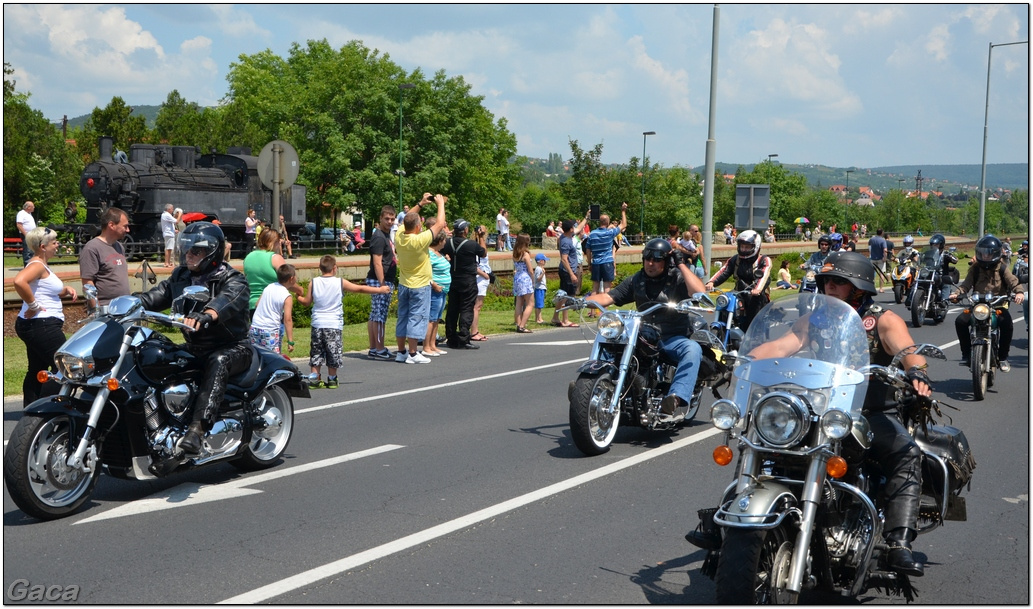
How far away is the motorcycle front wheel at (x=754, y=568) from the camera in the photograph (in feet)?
13.6

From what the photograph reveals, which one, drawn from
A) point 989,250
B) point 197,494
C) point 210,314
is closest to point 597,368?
point 210,314

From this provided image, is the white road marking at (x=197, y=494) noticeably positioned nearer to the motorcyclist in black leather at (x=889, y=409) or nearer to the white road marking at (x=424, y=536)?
the white road marking at (x=424, y=536)

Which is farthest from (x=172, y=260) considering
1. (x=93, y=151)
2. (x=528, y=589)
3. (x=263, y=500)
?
(x=93, y=151)

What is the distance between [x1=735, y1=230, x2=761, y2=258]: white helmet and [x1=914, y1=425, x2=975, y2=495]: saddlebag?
690 centimetres

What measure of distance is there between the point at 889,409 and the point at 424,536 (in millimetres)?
2667

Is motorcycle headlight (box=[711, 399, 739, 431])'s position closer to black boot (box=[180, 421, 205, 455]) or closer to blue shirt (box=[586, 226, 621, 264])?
black boot (box=[180, 421, 205, 455])

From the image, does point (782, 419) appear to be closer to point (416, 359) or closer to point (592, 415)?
point (592, 415)

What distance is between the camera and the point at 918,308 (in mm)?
20047

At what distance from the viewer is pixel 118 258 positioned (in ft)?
31.6

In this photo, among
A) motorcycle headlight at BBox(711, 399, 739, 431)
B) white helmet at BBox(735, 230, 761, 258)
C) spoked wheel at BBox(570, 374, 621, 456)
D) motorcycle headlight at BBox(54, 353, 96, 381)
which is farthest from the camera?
white helmet at BBox(735, 230, 761, 258)

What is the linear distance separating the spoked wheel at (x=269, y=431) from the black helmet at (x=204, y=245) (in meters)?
1.01

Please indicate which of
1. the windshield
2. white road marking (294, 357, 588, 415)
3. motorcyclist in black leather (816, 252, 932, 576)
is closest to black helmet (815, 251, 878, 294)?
motorcyclist in black leather (816, 252, 932, 576)

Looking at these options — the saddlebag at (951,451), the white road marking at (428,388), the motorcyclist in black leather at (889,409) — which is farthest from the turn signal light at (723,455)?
the white road marking at (428,388)

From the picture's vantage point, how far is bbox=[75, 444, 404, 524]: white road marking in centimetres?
652
